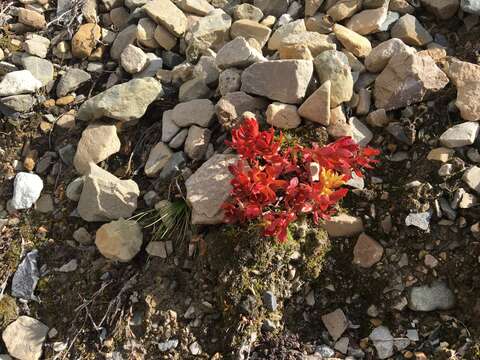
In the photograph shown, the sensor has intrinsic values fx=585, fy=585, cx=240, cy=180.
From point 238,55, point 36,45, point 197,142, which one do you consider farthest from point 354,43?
point 36,45

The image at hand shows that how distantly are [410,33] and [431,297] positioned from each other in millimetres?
2045

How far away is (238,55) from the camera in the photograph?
428 centimetres

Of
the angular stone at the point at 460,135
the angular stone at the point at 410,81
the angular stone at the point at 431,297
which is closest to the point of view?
the angular stone at the point at 431,297

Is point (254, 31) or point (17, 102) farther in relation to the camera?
point (254, 31)

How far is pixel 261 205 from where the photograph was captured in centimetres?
357

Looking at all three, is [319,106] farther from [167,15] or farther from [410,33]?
[167,15]

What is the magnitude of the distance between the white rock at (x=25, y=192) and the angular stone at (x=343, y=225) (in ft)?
6.93

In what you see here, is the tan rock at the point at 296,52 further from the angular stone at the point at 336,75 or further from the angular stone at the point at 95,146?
the angular stone at the point at 95,146

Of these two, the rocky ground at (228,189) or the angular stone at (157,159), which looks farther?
the angular stone at (157,159)

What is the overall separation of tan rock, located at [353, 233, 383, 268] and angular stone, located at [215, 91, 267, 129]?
1152 mm

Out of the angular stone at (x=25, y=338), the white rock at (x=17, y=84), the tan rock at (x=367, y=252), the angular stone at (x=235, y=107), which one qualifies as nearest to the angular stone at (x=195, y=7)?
the angular stone at (x=235, y=107)

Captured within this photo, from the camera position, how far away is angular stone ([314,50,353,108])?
3984mm

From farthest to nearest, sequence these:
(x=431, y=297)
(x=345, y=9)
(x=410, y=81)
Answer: (x=345, y=9) → (x=410, y=81) → (x=431, y=297)

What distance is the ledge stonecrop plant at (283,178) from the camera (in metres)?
3.55
